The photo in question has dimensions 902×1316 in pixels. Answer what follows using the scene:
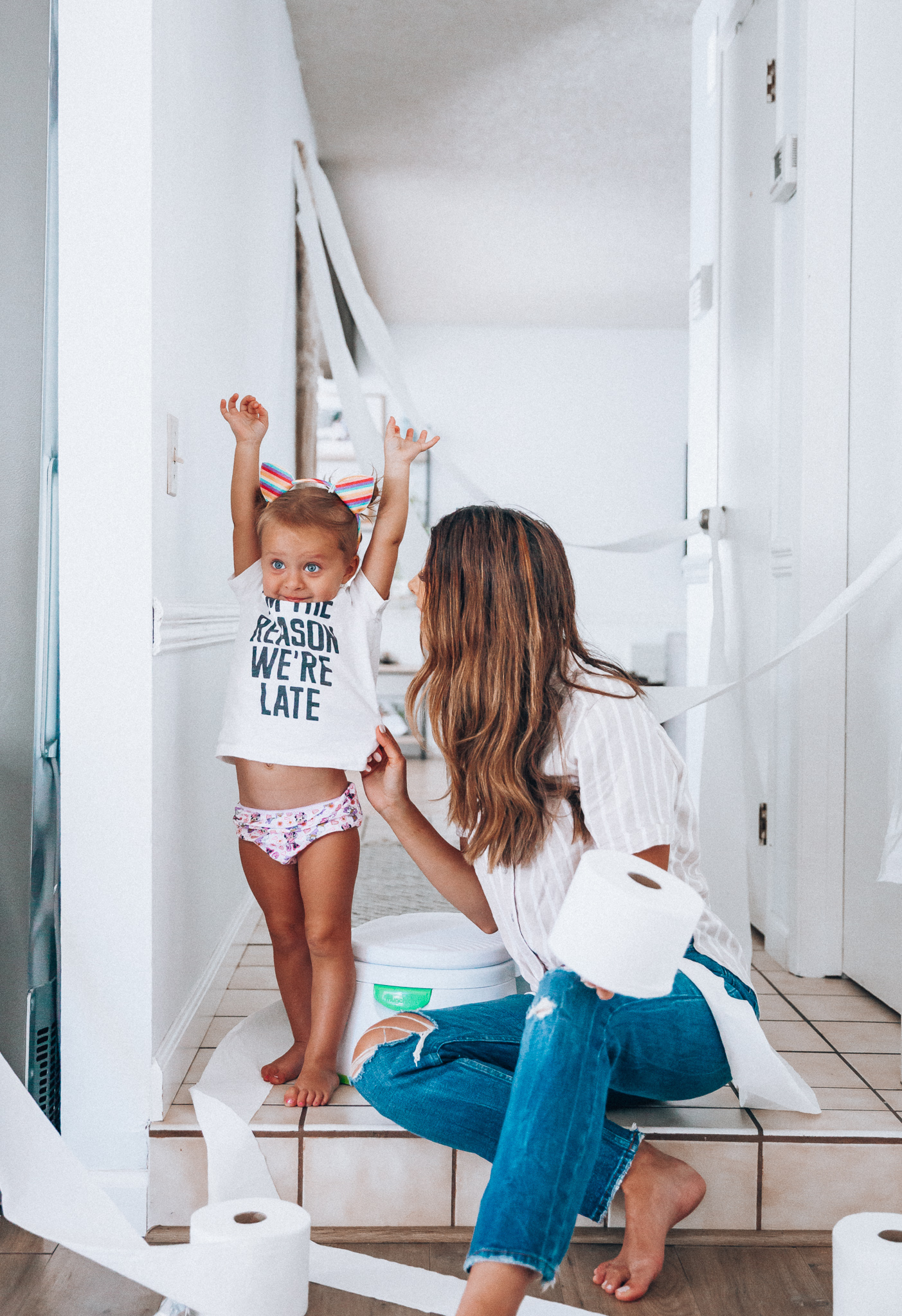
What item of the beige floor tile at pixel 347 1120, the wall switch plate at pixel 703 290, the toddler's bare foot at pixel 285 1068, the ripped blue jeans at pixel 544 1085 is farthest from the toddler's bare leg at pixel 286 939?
the wall switch plate at pixel 703 290

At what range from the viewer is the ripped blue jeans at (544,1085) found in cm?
97

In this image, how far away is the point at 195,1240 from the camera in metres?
1.10

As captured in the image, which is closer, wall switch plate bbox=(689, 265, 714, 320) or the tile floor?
the tile floor

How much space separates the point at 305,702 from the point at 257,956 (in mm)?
887

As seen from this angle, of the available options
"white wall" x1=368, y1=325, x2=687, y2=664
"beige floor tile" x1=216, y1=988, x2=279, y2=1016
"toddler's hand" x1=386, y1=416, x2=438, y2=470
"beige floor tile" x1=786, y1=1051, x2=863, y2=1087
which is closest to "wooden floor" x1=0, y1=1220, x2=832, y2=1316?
"beige floor tile" x1=786, y1=1051, x2=863, y2=1087

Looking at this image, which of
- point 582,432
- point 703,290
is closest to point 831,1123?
point 703,290

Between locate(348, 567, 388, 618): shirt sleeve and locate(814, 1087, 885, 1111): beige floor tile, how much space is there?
0.90m

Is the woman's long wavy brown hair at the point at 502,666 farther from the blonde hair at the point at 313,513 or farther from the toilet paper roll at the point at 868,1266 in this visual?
the toilet paper roll at the point at 868,1266

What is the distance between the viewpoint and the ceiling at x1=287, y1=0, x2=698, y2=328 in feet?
10.5

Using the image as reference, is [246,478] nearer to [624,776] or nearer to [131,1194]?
[624,776]

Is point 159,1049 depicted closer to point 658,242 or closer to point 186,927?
point 186,927

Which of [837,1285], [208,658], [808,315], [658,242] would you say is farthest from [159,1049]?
[658,242]

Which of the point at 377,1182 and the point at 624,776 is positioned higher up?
the point at 624,776

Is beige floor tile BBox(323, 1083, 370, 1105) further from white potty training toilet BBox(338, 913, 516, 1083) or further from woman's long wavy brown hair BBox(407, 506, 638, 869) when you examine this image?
woman's long wavy brown hair BBox(407, 506, 638, 869)
